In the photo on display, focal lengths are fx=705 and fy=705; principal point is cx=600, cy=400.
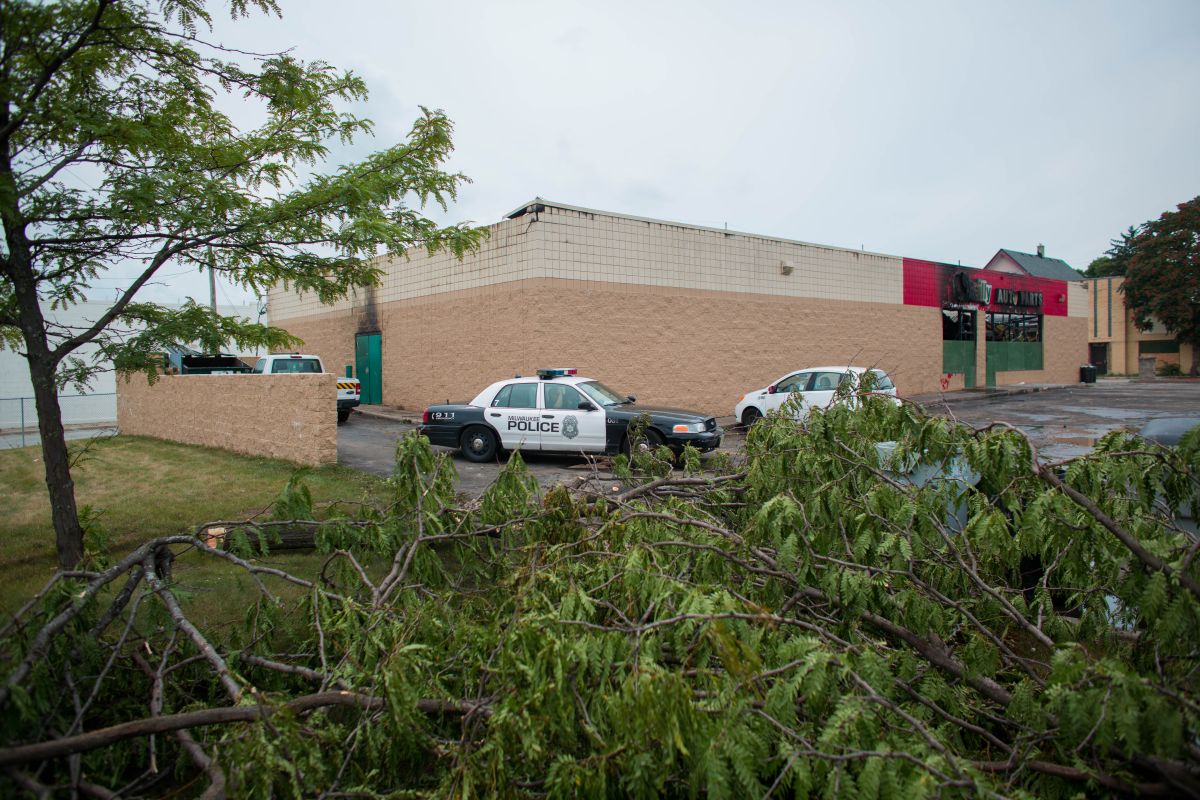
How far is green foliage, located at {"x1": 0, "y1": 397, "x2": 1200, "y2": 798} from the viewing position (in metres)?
2.20

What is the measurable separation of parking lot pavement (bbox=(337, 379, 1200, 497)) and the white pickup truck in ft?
1.64

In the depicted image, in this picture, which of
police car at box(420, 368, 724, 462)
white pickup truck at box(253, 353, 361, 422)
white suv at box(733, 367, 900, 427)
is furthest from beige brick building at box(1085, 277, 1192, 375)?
white pickup truck at box(253, 353, 361, 422)

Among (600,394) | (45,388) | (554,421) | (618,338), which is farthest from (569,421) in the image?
(45,388)

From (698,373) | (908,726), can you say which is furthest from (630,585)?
(698,373)

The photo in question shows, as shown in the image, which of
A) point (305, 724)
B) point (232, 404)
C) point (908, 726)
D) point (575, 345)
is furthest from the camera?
point (575, 345)

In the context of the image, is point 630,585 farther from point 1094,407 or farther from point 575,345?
point 1094,407

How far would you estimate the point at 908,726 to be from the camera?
2465 millimetres

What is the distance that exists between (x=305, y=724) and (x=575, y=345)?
1396 cm

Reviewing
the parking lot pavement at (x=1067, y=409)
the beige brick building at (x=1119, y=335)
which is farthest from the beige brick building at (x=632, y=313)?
the beige brick building at (x=1119, y=335)

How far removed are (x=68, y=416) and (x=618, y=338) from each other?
2032 centimetres

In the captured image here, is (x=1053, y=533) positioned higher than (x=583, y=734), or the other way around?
(x=1053, y=533)

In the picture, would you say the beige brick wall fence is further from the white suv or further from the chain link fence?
the white suv

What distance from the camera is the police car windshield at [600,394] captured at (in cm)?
1135

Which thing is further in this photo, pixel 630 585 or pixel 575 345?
pixel 575 345
